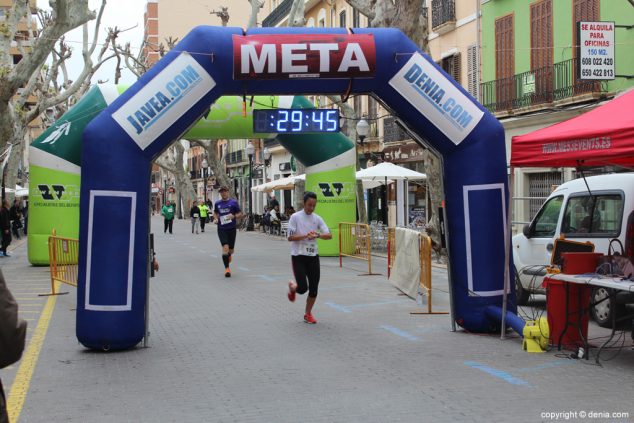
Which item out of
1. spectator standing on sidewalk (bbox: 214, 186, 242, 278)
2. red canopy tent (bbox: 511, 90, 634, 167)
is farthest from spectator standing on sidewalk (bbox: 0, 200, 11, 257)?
red canopy tent (bbox: 511, 90, 634, 167)

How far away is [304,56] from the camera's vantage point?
9.60 metres

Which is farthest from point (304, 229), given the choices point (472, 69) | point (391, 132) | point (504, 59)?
point (391, 132)

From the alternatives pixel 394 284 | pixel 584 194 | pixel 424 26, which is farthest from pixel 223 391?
pixel 424 26

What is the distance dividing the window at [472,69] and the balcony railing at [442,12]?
5.77 ft

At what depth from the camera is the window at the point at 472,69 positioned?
27.5m

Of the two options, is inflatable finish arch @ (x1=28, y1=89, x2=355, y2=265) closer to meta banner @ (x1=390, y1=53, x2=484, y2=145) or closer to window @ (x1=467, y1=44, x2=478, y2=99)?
window @ (x1=467, y1=44, x2=478, y2=99)

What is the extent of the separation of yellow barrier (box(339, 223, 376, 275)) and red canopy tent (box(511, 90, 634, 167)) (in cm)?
869

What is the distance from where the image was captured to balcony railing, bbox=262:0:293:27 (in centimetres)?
4834

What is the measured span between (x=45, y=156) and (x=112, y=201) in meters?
12.6

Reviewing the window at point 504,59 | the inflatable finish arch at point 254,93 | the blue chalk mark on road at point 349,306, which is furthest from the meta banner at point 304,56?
the window at point 504,59

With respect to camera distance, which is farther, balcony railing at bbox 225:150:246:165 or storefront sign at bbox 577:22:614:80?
balcony railing at bbox 225:150:246:165

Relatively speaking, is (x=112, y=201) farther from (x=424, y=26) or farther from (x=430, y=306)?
(x=424, y=26)

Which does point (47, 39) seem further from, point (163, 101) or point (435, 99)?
point (435, 99)

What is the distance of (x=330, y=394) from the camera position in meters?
7.03
